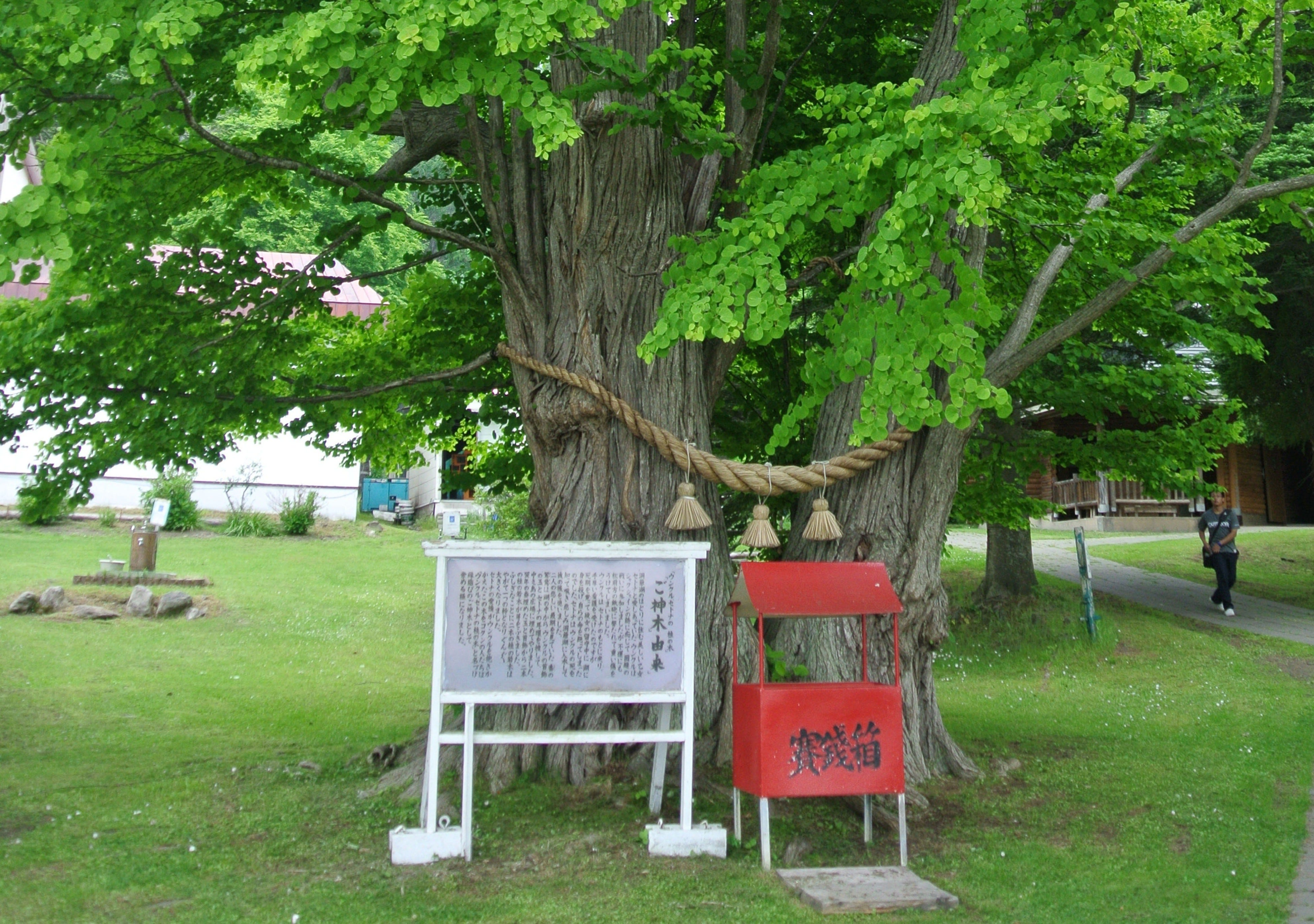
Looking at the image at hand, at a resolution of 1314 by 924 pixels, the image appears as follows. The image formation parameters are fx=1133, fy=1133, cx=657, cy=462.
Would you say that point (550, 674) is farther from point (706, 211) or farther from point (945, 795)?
point (706, 211)

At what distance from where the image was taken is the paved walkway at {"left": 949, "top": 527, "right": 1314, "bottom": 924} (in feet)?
52.2

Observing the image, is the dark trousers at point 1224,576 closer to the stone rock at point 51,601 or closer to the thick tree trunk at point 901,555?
the thick tree trunk at point 901,555

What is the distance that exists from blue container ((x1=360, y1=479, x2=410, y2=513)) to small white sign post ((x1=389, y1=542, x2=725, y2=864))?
25.4 m

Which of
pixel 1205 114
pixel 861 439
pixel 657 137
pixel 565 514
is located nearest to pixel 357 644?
pixel 565 514

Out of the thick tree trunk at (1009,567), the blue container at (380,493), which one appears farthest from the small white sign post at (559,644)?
the blue container at (380,493)

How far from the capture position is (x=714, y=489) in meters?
7.56

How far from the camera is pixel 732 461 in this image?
7.20 m

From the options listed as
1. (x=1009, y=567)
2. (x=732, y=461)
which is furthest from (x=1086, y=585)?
(x=732, y=461)

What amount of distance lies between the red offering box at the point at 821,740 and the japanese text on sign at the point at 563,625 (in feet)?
1.79

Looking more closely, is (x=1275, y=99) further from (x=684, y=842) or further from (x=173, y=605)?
(x=173, y=605)

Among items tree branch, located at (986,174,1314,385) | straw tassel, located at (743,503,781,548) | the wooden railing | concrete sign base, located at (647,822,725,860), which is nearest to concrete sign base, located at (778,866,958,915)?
concrete sign base, located at (647,822,725,860)

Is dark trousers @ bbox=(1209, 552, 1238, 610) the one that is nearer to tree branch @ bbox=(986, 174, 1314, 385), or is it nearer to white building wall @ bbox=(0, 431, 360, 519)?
tree branch @ bbox=(986, 174, 1314, 385)

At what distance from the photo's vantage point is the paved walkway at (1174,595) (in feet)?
52.2

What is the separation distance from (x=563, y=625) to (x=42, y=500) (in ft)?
14.1
